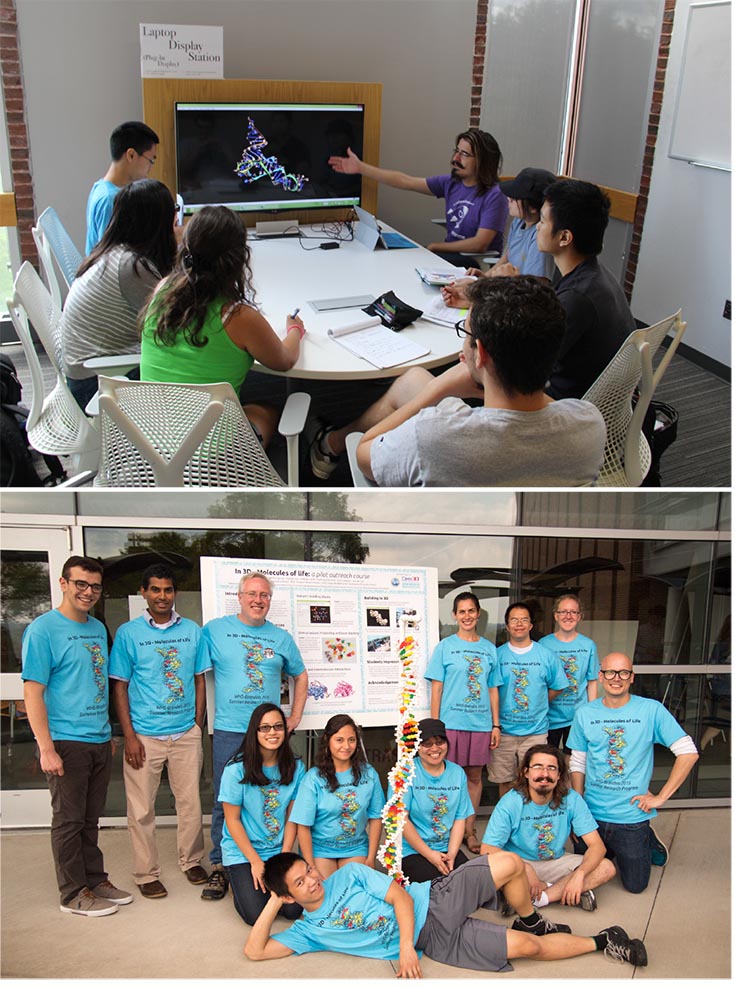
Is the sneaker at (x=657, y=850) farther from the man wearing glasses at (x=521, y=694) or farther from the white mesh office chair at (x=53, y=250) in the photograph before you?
the white mesh office chair at (x=53, y=250)

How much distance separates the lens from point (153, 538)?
2.98m

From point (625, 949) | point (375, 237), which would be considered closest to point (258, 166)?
point (375, 237)

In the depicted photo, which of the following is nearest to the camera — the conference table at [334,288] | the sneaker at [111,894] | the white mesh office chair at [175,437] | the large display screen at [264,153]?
the white mesh office chair at [175,437]

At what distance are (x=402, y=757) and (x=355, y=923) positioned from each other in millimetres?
557

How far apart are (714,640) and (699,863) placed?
34.7 inches

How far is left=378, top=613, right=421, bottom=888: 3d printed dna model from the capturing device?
289 centimetres

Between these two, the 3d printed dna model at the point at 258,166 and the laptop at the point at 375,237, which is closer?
the laptop at the point at 375,237

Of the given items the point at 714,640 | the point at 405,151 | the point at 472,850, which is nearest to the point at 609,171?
the point at 405,151

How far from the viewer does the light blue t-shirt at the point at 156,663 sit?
292 centimetres

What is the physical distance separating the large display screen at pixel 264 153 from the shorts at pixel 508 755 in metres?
4.03

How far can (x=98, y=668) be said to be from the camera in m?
2.87

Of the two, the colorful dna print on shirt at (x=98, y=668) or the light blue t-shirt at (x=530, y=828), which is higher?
the colorful dna print on shirt at (x=98, y=668)

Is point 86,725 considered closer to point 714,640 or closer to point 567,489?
point 567,489

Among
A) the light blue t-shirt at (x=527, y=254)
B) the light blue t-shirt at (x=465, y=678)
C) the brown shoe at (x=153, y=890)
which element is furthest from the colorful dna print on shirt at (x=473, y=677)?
the light blue t-shirt at (x=527, y=254)
